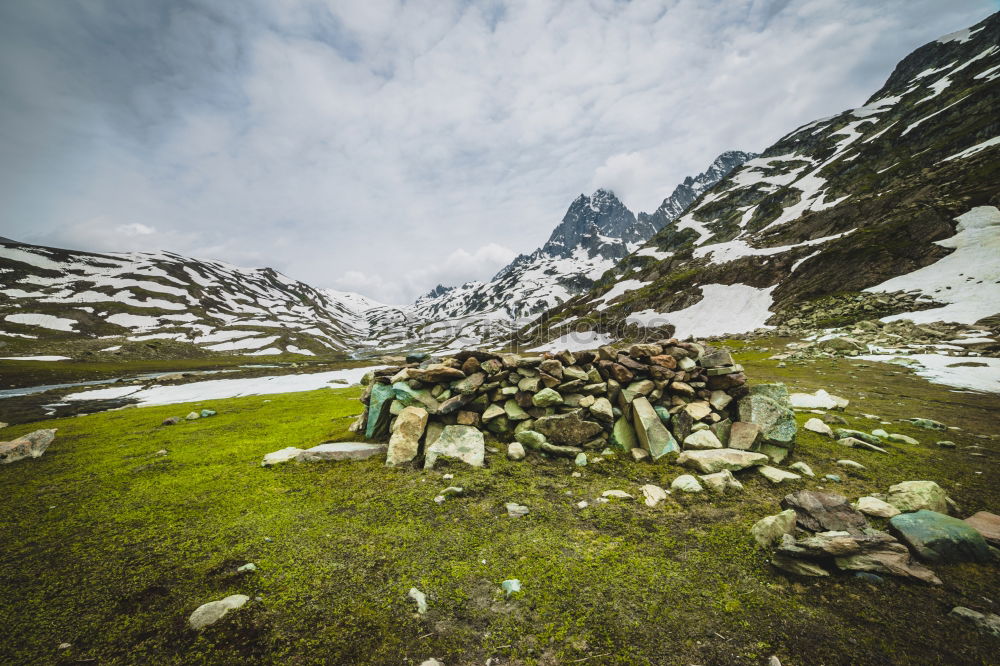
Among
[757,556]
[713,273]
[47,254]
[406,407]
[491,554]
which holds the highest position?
[47,254]

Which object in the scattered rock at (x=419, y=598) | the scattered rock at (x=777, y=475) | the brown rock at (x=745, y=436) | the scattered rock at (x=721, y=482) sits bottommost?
the scattered rock at (x=777, y=475)

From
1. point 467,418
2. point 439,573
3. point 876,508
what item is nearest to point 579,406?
point 467,418

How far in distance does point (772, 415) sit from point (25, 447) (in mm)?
19650

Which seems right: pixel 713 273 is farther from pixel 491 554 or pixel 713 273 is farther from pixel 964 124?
pixel 491 554

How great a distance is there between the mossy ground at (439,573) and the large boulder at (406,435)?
61cm

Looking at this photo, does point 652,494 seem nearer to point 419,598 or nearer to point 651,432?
Answer: point 651,432

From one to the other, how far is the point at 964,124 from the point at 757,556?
13439 cm

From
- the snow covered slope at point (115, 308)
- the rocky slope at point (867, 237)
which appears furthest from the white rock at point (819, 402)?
the snow covered slope at point (115, 308)

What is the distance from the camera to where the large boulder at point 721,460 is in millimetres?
7516

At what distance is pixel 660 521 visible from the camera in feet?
19.4

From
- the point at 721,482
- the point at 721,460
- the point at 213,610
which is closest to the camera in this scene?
the point at 213,610

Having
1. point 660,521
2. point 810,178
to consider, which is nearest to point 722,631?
point 660,521

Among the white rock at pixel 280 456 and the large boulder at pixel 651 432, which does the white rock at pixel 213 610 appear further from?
the large boulder at pixel 651 432

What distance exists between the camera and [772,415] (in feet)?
28.9
